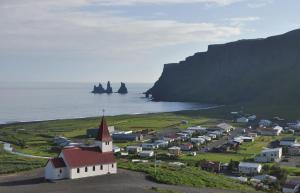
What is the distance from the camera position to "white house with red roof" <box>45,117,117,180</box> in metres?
39.8

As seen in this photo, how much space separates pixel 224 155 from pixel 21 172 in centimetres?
3486

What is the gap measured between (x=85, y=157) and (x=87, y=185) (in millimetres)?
3788

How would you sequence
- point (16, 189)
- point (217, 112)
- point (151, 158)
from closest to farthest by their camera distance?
point (16, 189), point (151, 158), point (217, 112)

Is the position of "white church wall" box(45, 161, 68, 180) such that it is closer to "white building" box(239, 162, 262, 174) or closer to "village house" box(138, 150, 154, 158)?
"white building" box(239, 162, 262, 174)

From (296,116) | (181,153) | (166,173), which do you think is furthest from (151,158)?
(296,116)

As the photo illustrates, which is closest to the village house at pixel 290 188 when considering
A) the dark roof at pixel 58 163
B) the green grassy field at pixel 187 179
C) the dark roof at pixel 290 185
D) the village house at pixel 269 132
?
the dark roof at pixel 290 185

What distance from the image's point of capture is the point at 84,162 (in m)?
40.9

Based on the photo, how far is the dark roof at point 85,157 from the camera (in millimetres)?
40231

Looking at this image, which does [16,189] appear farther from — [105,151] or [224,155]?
[224,155]

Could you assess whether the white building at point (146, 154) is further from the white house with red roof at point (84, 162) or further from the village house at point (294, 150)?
the white house with red roof at point (84, 162)

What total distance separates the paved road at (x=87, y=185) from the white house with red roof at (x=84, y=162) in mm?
752

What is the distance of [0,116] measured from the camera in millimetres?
147375

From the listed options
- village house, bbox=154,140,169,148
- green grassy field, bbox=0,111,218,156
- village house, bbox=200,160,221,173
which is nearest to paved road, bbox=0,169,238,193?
village house, bbox=200,160,221,173

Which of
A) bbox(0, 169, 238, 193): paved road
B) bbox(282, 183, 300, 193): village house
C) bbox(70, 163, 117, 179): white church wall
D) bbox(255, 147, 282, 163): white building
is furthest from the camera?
bbox(255, 147, 282, 163): white building
